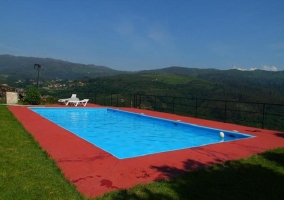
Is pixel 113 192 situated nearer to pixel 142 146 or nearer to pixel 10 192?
pixel 10 192

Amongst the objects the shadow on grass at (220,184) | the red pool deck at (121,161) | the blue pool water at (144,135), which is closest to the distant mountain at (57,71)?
the blue pool water at (144,135)

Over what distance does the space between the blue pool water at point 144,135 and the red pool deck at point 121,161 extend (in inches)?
42.9

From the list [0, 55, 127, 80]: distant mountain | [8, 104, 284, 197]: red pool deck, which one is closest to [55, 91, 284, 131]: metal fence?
[8, 104, 284, 197]: red pool deck

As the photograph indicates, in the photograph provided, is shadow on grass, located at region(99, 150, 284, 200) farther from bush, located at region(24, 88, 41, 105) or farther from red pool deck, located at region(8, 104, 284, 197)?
bush, located at region(24, 88, 41, 105)

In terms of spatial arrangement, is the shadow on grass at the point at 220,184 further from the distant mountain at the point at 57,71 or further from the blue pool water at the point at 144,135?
the distant mountain at the point at 57,71

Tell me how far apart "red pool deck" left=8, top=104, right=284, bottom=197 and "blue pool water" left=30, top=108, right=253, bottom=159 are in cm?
109

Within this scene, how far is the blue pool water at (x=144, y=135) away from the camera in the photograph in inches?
274

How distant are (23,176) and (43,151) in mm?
1358

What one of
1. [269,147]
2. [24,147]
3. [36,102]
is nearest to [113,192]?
[24,147]

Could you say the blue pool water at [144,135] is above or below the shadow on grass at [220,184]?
below

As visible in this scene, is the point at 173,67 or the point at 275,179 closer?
the point at 275,179

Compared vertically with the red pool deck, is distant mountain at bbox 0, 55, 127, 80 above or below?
above

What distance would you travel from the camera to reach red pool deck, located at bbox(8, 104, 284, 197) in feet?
11.1

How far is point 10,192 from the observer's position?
9.34 feet
